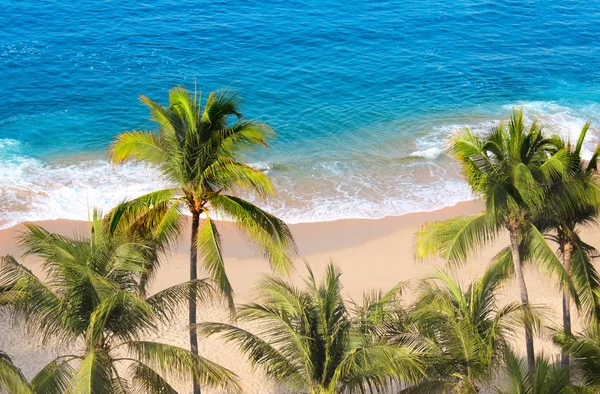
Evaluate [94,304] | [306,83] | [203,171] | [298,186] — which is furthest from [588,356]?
[306,83]

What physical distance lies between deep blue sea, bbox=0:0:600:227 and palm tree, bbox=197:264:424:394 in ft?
43.7

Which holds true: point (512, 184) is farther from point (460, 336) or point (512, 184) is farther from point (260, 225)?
point (260, 225)

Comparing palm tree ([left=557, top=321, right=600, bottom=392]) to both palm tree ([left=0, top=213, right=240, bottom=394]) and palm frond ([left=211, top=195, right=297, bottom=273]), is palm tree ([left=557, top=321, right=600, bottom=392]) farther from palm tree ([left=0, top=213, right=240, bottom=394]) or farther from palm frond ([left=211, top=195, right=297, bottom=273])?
palm tree ([left=0, top=213, right=240, bottom=394])

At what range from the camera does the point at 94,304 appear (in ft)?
41.7

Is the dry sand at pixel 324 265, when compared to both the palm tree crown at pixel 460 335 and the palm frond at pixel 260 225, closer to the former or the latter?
the palm frond at pixel 260 225

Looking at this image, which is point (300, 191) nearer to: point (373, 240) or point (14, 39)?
point (373, 240)

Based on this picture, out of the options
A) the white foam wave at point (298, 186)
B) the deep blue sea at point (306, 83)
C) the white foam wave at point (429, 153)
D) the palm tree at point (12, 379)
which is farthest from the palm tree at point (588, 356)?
the white foam wave at point (429, 153)

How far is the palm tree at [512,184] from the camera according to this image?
1498 cm

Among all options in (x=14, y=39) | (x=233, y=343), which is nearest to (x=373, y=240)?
(x=233, y=343)

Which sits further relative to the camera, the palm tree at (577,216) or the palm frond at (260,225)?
the palm tree at (577,216)

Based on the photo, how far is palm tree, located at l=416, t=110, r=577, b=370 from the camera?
590 inches

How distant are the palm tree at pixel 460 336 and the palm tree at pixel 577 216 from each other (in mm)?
2122

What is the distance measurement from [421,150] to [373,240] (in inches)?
329

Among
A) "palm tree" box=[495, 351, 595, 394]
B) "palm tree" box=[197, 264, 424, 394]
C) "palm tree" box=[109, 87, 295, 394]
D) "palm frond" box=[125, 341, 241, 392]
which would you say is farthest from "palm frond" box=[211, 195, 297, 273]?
"palm tree" box=[495, 351, 595, 394]
